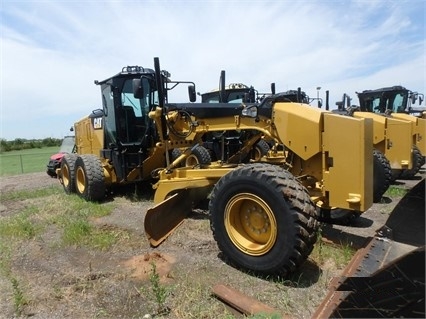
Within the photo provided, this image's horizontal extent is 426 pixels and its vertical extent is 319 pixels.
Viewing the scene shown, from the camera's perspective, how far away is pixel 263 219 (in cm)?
370

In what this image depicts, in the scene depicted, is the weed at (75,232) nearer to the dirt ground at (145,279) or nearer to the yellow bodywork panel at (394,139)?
the dirt ground at (145,279)

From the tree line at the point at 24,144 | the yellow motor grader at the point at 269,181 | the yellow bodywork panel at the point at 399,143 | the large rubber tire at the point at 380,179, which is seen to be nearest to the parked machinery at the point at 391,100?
the yellow bodywork panel at the point at 399,143

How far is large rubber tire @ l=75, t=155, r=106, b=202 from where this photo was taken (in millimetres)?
7512

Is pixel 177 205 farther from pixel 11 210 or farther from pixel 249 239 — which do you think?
pixel 11 210

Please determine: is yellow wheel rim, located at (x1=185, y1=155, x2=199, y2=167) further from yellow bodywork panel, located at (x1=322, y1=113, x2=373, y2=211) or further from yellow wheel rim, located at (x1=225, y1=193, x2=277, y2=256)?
yellow bodywork panel, located at (x1=322, y1=113, x2=373, y2=211)

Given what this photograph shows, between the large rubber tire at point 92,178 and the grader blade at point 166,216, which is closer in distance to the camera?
the grader blade at point 166,216

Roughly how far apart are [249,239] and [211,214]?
48cm

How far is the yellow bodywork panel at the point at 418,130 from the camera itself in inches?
324

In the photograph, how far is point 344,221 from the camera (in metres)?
5.14

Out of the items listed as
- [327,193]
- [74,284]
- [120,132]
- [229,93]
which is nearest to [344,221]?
[327,193]

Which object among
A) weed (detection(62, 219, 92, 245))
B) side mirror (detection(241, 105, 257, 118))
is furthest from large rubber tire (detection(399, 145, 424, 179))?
weed (detection(62, 219, 92, 245))

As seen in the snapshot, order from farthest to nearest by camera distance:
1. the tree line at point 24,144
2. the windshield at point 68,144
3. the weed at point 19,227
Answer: the tree line at point 24,144, the windshield at point 68,144, the weed at point 19,227

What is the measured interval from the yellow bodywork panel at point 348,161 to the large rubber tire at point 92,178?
5.17 m

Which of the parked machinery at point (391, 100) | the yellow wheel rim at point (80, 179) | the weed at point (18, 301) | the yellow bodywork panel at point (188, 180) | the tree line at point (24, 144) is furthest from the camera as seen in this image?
the tree line at point (24, 144)
